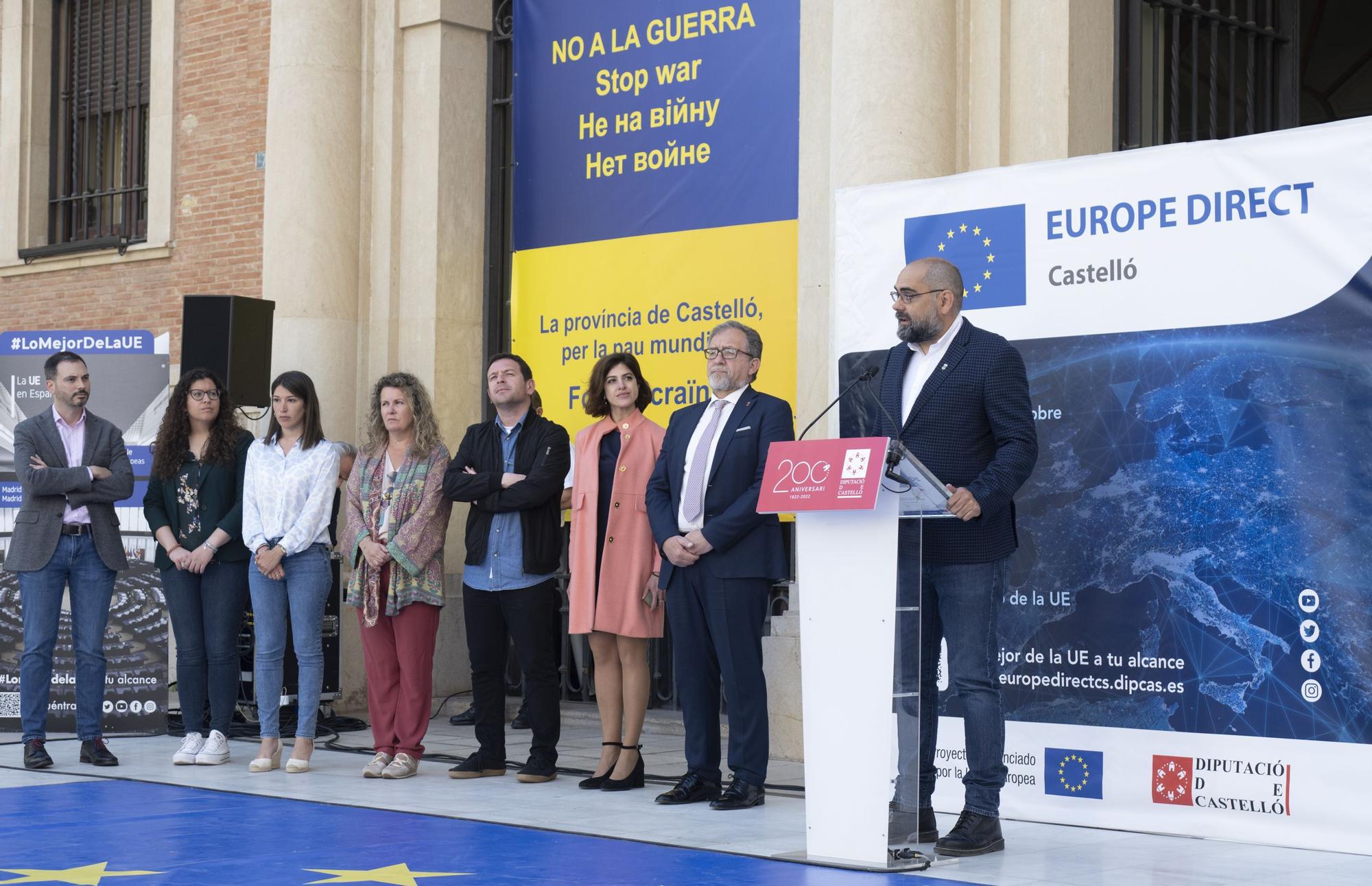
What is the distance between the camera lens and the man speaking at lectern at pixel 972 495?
5.79 meters

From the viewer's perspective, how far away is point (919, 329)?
5973 millimetres

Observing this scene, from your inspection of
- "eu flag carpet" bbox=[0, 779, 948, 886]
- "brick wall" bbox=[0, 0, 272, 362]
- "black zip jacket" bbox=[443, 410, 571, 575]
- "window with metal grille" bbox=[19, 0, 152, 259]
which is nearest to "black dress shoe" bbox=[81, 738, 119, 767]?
"eu flag carpet" bbox=[0, 779, 948, 886]

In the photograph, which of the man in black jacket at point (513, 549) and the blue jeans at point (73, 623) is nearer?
the man in black jacket at point (513, 549)

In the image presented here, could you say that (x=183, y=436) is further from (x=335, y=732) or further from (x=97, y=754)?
(x=335, y=732)

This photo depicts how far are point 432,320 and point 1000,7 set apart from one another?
4394 mm

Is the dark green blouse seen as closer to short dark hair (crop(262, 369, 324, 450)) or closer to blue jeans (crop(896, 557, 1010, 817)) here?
short dark hair (crop(262, 369, 324, 450))

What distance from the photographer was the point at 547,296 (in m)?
10.6

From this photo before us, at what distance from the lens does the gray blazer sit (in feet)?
26.9

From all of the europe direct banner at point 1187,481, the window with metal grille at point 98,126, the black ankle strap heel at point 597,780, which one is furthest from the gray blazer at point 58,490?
the window with metal grille at point 98,126

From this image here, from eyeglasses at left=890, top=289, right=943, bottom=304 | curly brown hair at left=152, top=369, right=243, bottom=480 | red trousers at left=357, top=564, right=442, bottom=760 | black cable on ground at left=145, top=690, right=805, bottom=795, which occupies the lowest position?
black cable on ground at left=145, top=690, right=805, bottom=795

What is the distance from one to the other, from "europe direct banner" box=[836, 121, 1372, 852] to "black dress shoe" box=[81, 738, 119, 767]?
4098mm

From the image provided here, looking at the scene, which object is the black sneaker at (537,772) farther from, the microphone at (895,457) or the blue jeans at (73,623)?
the microphone at (895,457)

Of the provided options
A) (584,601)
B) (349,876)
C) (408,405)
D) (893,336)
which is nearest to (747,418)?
(893,336)

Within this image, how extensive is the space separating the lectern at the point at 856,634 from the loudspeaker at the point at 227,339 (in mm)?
5275
